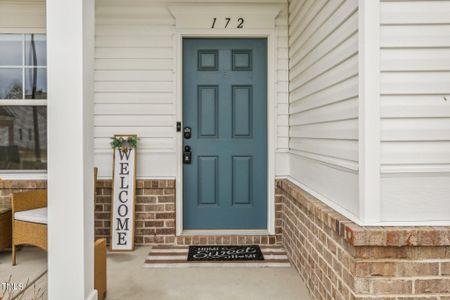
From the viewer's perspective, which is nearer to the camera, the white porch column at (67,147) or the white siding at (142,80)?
the white porch column at (67,147)

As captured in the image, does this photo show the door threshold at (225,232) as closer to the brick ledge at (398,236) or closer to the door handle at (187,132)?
the door handle at (187,132)

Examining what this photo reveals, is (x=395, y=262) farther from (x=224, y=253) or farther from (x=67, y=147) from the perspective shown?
(x=224, y=253)

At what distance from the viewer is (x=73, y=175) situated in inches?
83.7

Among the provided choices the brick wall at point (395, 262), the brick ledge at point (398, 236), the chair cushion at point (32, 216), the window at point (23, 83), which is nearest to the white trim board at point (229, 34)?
the chair cushion at point (32, 216)

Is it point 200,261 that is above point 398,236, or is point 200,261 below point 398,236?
below

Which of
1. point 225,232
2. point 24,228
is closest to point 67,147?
point 24,228

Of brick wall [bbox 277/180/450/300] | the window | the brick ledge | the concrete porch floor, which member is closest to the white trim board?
the concrete porch floor

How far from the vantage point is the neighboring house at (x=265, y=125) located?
1.91 metres

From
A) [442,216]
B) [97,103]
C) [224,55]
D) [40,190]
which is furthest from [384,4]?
[40,190]

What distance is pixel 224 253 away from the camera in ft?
11.9

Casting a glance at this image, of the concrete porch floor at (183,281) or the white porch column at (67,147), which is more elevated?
the white porch column at (67,147)

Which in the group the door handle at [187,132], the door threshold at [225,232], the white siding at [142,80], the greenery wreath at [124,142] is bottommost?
the door threshold at [225,232]

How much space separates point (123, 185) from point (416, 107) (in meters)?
2.76

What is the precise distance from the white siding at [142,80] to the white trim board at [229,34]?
0.05 metres
